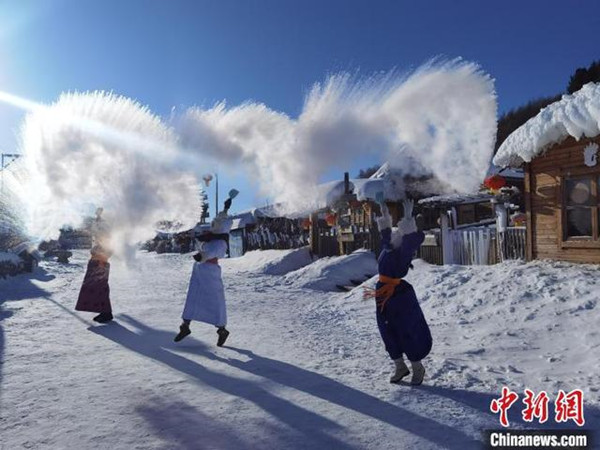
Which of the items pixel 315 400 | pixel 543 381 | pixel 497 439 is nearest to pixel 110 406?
pixel 315 400

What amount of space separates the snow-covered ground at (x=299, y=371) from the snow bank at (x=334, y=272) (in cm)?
432

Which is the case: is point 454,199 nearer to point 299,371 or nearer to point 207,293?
point 207,293

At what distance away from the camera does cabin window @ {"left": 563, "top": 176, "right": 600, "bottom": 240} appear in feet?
31.0

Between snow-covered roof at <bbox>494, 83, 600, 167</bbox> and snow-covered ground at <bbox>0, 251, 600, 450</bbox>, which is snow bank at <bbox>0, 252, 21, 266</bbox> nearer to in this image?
snow-covered ground at <bbox>0, 251, 600, 450</bbox>

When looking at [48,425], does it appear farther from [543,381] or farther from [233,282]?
[233,282]

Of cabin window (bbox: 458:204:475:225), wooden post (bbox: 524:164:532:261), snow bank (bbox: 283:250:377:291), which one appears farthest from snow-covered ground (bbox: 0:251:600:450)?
cabin window (bbox: 458:204:475:225)

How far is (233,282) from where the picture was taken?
16.2 m

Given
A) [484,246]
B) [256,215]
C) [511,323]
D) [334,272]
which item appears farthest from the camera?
[256,215]

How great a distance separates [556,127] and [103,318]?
31.4 ft

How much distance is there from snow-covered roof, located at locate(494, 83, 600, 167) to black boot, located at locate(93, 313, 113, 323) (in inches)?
354

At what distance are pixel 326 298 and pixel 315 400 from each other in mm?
7689

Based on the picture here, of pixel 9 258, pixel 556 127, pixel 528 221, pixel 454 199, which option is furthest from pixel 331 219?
pixel 9 258

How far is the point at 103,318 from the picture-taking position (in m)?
8.51

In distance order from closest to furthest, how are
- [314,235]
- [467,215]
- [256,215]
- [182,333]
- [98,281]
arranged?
1. [182,333]
2. [98,281]
3. [314,235]
4. [467,215]
5. [256,215]
